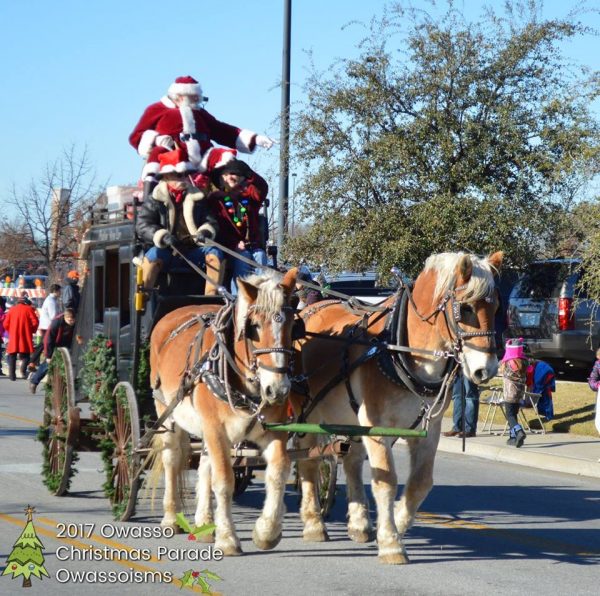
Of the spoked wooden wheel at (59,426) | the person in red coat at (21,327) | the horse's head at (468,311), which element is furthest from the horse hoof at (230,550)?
the person in red coat at (21,327)

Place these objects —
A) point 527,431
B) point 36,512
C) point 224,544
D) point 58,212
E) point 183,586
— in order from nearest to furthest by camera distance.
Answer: point 183,586 → point 224,544 → point 36,512 → point 527,431 → point 58,212

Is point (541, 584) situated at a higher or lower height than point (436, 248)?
lower

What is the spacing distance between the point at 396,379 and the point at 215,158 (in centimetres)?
324

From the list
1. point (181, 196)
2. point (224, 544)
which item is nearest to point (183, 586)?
point (224, 544)

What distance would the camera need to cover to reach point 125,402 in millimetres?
9805

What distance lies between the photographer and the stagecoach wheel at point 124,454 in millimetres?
9406

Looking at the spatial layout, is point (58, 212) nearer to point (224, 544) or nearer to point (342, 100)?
point (342, 100)

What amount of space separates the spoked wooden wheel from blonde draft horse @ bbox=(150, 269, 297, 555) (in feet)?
6.03

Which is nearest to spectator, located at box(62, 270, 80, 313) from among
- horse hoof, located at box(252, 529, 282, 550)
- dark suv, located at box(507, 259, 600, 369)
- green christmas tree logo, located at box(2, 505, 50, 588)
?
dark suv, located at box(507, 259, 600, 369)

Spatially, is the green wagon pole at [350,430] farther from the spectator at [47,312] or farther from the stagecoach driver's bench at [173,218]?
the spectator at [47,312]

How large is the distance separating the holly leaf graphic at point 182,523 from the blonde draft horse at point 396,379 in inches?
38.3

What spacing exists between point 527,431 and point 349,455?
8.38 metres

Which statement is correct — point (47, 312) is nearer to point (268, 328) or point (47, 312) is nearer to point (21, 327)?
point (21, 327)

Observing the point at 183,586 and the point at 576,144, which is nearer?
the point at 183,586
